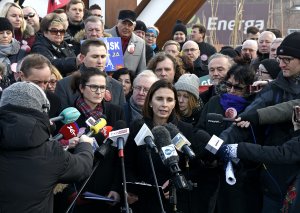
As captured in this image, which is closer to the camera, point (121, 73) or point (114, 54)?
point (121, 73)

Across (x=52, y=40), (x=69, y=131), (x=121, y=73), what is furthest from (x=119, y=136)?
(x=52, y=40)

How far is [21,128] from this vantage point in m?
4.62

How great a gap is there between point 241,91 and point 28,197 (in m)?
2.67

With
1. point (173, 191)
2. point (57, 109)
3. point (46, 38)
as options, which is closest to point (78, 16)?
point (46, 38)

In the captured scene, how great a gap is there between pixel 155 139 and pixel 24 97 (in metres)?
1.13

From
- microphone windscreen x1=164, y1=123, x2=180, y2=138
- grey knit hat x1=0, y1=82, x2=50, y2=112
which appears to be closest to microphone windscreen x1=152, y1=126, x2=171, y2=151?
microphone windscreen x1=164, y1=123, x2=180, y2=138

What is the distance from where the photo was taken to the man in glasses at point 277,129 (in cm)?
600

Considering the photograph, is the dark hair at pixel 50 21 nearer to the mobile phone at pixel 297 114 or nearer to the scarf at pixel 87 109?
the scarf at pixel 87 109

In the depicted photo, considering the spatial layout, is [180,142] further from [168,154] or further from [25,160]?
[25,160]

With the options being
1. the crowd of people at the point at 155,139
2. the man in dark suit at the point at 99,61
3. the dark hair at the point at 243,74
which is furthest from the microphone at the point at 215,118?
the man in dark suit at the point at 99,61

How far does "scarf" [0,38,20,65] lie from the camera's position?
8084mm

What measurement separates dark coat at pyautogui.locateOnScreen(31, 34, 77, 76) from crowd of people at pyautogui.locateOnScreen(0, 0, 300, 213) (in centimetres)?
16

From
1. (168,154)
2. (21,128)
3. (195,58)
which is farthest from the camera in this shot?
(195,58)

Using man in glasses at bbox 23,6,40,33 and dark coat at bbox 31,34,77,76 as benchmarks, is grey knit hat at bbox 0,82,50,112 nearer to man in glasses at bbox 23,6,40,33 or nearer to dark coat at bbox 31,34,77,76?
dark coat at bbox 31,34,77,76
